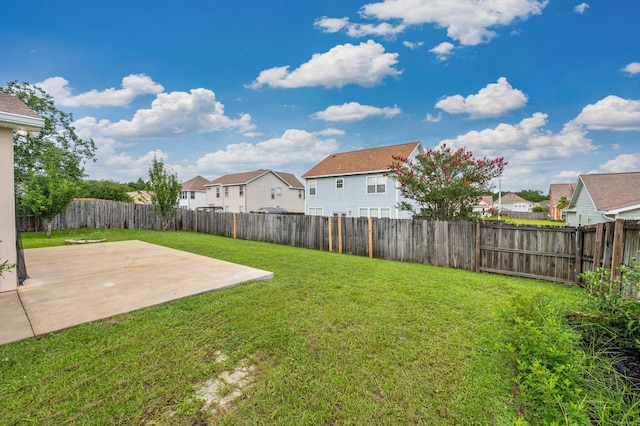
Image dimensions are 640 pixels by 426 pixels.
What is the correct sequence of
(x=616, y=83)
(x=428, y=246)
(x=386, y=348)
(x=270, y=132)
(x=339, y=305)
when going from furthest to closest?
1. (x=270, y=132)
2. (x=616, y=83)
3. (x=428, y=246)
4. (x=339, y=305)
5. (x=386, y=348)

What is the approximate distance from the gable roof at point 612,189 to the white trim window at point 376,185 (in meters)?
10.6

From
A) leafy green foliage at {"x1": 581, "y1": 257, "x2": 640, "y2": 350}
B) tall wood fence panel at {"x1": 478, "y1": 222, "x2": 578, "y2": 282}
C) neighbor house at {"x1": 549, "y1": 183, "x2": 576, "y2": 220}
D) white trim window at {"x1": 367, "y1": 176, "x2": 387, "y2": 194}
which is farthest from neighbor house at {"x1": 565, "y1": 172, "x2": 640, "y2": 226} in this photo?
neighbor house at {"x1": 549, "y1": 183, "x2": 576, "y2": 220}

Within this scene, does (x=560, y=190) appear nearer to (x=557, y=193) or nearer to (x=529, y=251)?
(x=557, y=193)

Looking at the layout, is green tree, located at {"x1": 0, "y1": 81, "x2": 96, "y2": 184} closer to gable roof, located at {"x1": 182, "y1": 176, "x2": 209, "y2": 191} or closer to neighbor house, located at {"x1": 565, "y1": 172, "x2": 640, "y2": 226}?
gable roof, located at {"x1": 182, "y1": 176, "x2": 209, "y2": 191}

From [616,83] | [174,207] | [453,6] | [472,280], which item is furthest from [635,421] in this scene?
[174,207]

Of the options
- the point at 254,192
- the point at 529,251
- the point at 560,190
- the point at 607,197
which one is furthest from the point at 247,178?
the point at 560,190

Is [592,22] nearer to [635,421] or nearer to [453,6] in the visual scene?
[453,6]

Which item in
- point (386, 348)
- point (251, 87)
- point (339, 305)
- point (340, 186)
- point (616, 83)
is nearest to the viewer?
point (386, 348)

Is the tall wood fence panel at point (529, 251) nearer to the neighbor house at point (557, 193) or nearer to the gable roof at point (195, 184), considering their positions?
the gable roof at point (195, 184)

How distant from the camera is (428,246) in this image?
8539 mm

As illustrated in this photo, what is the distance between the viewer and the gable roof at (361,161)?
20.0 meters

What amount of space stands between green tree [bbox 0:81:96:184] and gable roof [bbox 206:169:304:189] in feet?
Answer: 42.4

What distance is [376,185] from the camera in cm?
2025

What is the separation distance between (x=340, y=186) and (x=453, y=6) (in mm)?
14243
